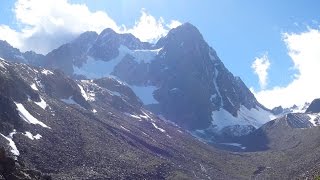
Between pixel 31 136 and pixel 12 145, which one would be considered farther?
pixel 31 136

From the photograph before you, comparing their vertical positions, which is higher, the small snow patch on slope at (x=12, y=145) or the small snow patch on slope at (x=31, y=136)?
the small snow patch on slope at (x=31, y=136)

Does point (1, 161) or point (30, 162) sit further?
point (30, 162)

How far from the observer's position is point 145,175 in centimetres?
19162

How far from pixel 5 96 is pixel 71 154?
31863mm

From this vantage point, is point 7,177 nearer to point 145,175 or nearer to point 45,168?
point 45,168

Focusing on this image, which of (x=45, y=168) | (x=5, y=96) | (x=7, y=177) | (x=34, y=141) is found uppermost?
(x=5, y=96)

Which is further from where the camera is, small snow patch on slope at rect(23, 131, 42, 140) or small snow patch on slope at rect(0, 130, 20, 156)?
small snow patch on slope at rect(23, 131, 42, 140)

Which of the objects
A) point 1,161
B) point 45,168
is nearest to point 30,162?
point 45,168

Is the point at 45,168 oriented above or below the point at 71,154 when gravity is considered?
below

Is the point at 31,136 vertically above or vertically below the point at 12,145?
above

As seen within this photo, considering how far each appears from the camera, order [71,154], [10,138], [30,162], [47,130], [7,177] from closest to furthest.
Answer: [7,177]
[30,162]
[10,138]
[71,154]
[47,130]

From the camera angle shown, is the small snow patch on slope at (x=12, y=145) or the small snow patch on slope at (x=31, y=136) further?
the small snow patch on slope at (x=31, y=136)

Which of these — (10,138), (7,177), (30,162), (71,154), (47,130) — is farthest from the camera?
(47,130)

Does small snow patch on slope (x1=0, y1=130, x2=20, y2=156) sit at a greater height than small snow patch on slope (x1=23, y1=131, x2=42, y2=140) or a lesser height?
lesser
